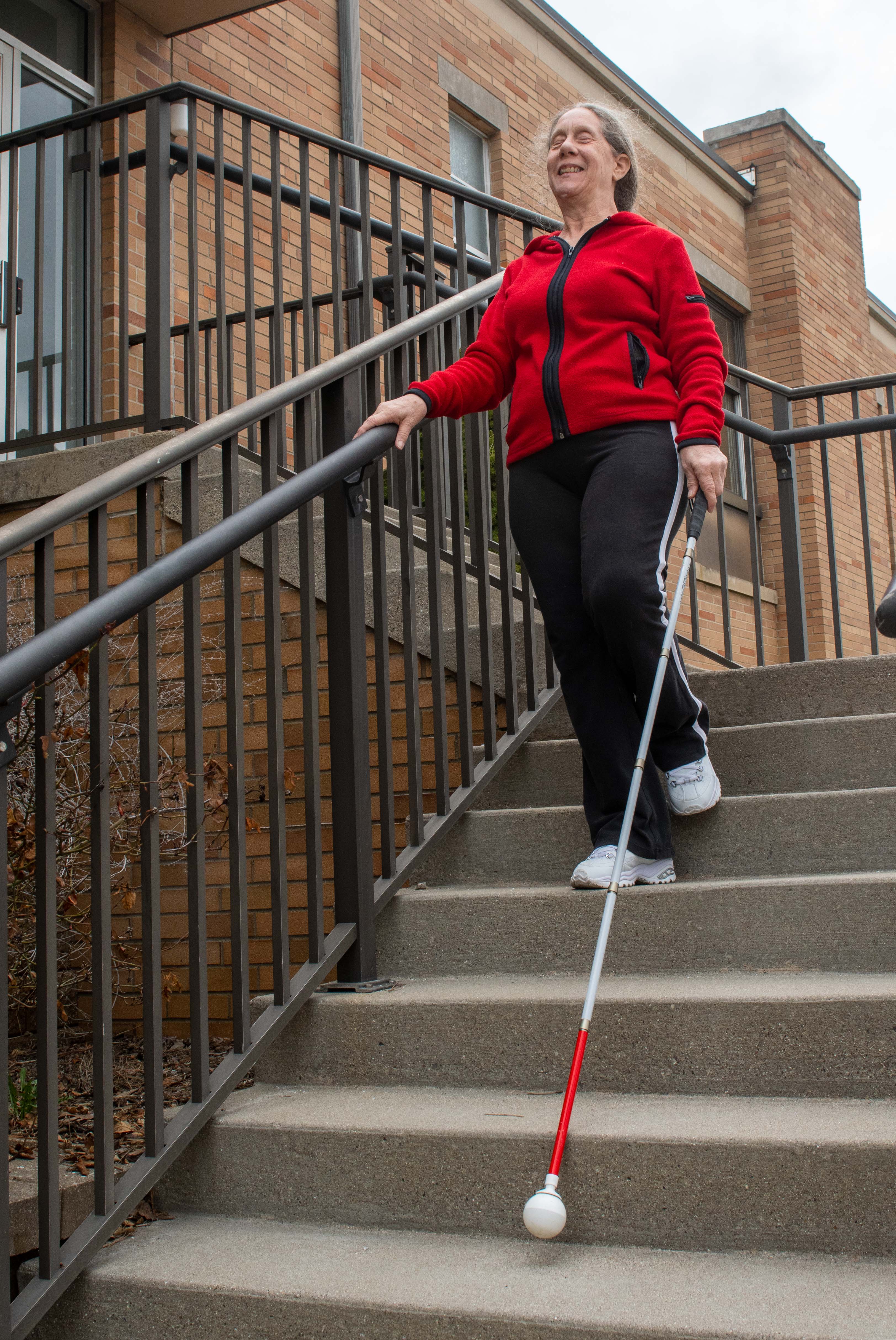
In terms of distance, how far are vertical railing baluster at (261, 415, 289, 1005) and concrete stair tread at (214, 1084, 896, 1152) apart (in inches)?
9.3

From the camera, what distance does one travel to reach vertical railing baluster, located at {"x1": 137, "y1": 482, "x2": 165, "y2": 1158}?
2.12 meters

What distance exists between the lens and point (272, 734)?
248 cm

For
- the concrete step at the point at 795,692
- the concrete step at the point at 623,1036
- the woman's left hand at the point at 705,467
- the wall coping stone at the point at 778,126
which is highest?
the wall coping stone at the point at 778,126

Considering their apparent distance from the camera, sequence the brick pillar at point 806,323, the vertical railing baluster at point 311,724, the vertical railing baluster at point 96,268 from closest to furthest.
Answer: the vertical railing baluster at point 311,724 < the vertical railing baluster at point 96,268 < the brick pillar at point 806,323

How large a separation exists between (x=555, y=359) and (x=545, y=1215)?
6.01 feet

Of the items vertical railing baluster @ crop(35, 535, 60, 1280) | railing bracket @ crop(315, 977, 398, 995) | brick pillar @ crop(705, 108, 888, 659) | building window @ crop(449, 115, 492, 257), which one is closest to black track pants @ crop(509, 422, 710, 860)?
railing bracket @ crop(315, 977, 398, 995)

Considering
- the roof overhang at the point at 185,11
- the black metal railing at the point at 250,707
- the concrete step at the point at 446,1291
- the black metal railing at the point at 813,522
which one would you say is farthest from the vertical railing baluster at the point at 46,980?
the roof overhang at the point at 185,11

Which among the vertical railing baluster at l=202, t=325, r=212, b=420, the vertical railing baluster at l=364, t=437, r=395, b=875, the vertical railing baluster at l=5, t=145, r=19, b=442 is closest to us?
the vertical railing baluster at l=364, t=437, r=395, b=875

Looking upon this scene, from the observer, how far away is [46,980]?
190 centimetres

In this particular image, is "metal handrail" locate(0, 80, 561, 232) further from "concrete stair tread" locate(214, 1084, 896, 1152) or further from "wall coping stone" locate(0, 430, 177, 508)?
"concrete stair tread" locate(214, 1084, 896, 1152)

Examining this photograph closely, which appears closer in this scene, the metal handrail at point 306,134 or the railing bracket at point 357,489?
the railing bracket at point 357,489

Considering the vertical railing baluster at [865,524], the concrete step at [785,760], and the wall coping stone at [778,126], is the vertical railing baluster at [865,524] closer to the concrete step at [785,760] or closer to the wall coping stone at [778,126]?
the concrete step at [785,760]

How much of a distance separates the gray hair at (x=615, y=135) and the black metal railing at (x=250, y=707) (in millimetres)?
467

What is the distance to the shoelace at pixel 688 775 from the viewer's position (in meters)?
2.82
